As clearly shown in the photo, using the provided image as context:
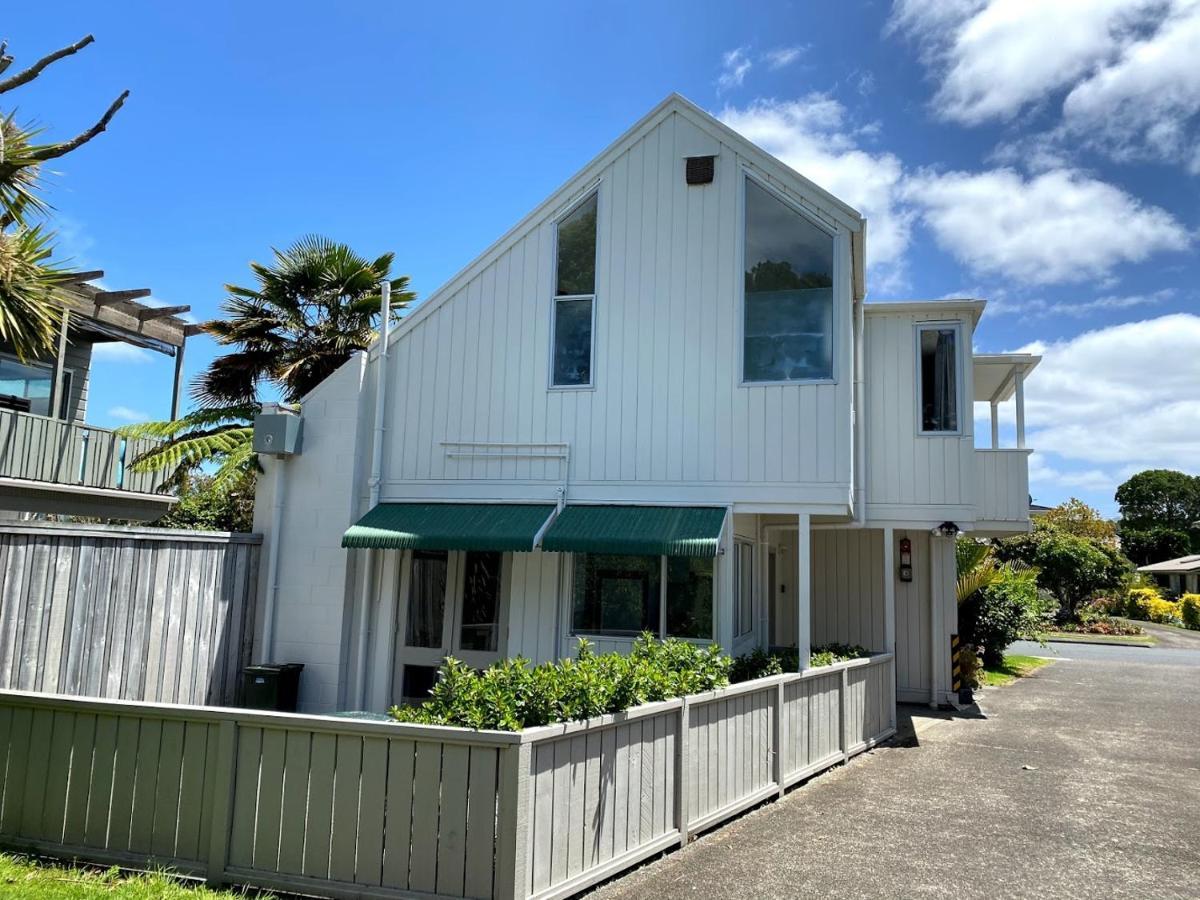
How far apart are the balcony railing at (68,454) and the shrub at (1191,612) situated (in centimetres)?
3981

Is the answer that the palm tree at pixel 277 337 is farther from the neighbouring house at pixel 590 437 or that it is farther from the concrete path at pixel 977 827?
the concrete path at pixel 977 827

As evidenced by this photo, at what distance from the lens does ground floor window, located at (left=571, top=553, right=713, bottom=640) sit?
9.76 m

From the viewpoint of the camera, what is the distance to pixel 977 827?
680 cm

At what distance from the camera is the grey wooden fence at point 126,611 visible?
7531 mm

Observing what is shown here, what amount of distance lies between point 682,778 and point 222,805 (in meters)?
3.07

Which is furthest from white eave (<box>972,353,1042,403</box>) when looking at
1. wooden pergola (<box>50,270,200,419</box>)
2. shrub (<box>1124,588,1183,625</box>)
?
shrub (<box>1124,588,1183,625</box>)

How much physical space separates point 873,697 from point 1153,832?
11.8 ft

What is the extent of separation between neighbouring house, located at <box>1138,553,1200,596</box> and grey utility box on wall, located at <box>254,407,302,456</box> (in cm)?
4952

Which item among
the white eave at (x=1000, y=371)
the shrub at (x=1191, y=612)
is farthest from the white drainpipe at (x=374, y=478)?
the shrub at (x=1191, y=612)

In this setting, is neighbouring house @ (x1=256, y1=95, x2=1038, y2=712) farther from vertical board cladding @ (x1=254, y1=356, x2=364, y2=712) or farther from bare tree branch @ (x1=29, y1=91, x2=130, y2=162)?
bare tree branch @ (x1=29, y1=91, x2=130, y2=162)

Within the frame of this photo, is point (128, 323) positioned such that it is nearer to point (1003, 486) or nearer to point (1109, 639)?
point (1003, 486)

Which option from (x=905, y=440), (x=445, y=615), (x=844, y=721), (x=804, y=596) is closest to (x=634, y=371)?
(x=804, y=596)

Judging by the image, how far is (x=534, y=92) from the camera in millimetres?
11586

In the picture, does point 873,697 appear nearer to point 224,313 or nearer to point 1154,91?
point 1154,91
